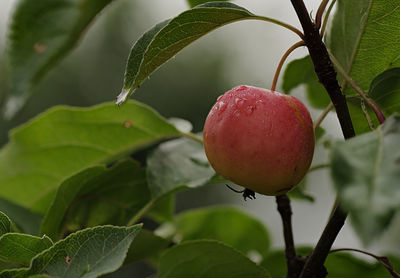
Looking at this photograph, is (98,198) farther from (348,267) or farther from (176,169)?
(348,267)

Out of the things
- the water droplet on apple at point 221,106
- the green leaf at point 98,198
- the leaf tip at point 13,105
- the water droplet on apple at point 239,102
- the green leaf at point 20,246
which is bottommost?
the green leaf at point 98,198

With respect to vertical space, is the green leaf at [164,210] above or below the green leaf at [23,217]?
below

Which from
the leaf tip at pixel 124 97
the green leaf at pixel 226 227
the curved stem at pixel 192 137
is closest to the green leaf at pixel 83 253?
the leaf tip at pixel 124 97

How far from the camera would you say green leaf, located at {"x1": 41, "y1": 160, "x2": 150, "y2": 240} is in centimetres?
80

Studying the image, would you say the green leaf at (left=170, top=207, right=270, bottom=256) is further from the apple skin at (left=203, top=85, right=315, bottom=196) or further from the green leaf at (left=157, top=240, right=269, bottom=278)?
the apple skin at (left=203, top=85, right=315, bottom=196)

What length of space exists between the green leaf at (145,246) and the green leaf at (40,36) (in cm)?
28

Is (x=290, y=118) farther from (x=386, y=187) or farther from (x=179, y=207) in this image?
(x=179, y=207)

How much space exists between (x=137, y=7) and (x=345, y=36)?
1222 cm

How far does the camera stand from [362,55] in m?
0.75

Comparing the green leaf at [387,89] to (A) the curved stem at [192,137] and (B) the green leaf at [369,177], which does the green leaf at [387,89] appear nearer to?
(B) the green leaf at [369,177]

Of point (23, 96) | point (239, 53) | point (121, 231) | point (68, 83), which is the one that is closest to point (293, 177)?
point (121, 231)

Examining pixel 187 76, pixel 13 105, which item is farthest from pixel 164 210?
pixel 187 76

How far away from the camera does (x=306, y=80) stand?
90 centimetres

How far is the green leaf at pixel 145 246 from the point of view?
0.84 metres
